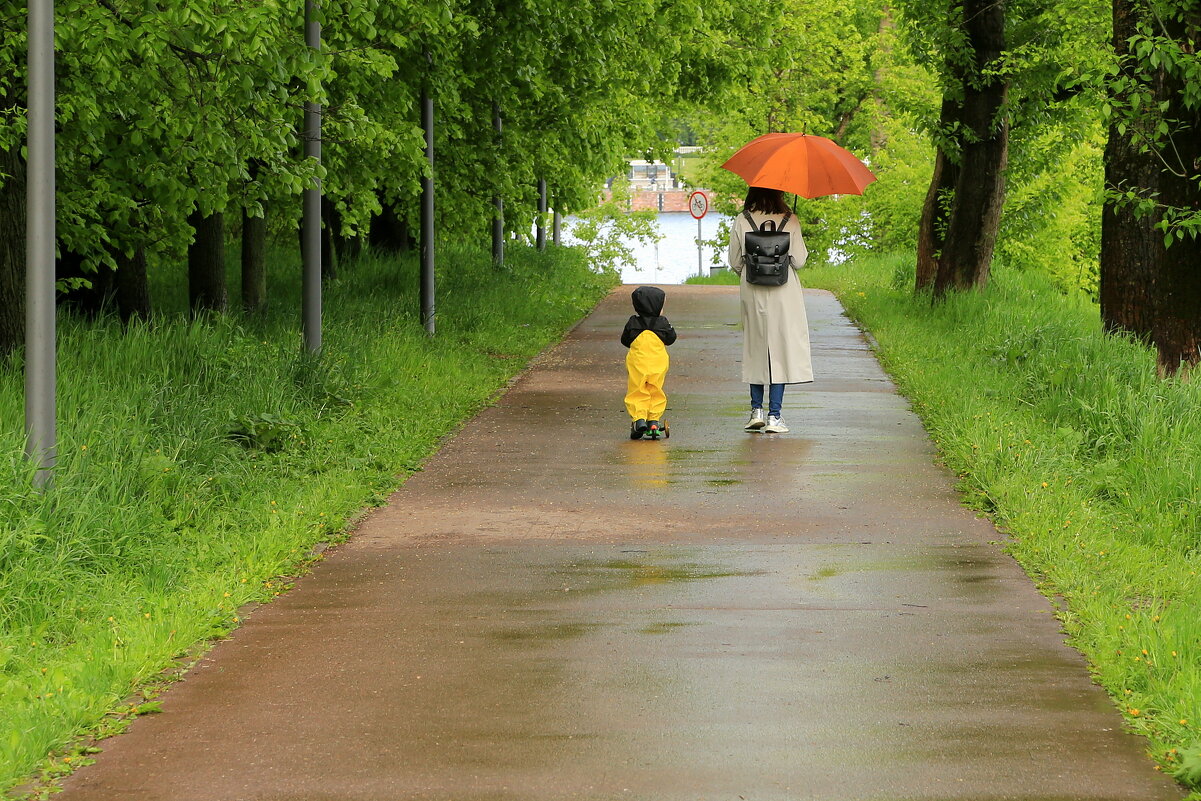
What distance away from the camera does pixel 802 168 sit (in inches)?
461

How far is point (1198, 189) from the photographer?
12.0m

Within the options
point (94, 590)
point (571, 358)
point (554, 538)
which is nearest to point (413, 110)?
point (571, 358)

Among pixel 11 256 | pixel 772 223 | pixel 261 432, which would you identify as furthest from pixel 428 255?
pixel 261 432

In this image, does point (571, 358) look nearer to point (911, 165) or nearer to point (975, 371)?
point (975, 371)

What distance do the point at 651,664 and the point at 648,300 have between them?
590 cm

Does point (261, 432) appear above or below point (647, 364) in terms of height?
below

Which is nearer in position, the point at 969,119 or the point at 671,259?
the point at 969,119

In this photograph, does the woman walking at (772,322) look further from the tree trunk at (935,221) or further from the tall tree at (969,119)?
the tree trunk at (935,221)

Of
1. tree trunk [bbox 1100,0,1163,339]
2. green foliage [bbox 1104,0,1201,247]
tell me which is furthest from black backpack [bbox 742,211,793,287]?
tree trunk [bbox 1100,0,1163,339]

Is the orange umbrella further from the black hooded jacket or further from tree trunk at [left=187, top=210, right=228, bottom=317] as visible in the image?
tree trunk at [left=187, top=210, right=228, bottom=317]

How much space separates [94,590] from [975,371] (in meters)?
8.87

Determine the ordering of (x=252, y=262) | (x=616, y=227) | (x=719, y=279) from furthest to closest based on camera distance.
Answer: (x=616, y=227) → (x=719, y=279) → (x=252, y=262)

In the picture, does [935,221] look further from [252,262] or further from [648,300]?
[648,300]

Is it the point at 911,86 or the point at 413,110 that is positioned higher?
the point at 911,86
